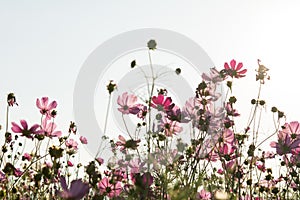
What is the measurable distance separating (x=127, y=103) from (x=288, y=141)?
2.64ft

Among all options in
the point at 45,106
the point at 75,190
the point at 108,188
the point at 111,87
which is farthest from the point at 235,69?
the point at 75,190

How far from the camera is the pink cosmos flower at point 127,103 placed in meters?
2.17

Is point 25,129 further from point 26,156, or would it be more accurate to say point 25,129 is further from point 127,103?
point 26,156

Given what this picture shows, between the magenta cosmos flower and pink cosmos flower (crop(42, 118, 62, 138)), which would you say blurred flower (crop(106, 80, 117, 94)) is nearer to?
pink cosmos flower (crop(42, 118, 62, 138))

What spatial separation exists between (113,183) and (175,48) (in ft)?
3.37

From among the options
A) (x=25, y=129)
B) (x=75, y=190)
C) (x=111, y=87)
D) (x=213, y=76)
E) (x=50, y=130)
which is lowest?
(x=75, y=190)

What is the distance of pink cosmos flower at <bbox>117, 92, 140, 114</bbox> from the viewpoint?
217cm

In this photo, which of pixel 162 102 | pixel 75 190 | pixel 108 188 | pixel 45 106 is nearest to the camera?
pixel 75 190

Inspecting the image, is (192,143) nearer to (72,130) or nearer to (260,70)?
(260,70)

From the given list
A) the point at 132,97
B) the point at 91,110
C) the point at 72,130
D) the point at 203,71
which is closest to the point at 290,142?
the point at 203,71

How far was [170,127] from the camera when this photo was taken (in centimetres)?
212

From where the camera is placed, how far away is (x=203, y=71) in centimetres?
221

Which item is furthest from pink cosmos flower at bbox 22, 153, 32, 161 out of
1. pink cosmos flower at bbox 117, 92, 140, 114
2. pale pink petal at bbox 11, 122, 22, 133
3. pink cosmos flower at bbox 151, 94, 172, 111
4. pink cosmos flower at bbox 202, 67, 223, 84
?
pink cosmos flower at bbox 202, 67, 223, 84

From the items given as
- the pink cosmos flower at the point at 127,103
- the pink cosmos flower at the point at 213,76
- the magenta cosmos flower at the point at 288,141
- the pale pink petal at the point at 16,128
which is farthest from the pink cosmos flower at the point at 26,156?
the magenta cosmos flower at the point at 288,141
